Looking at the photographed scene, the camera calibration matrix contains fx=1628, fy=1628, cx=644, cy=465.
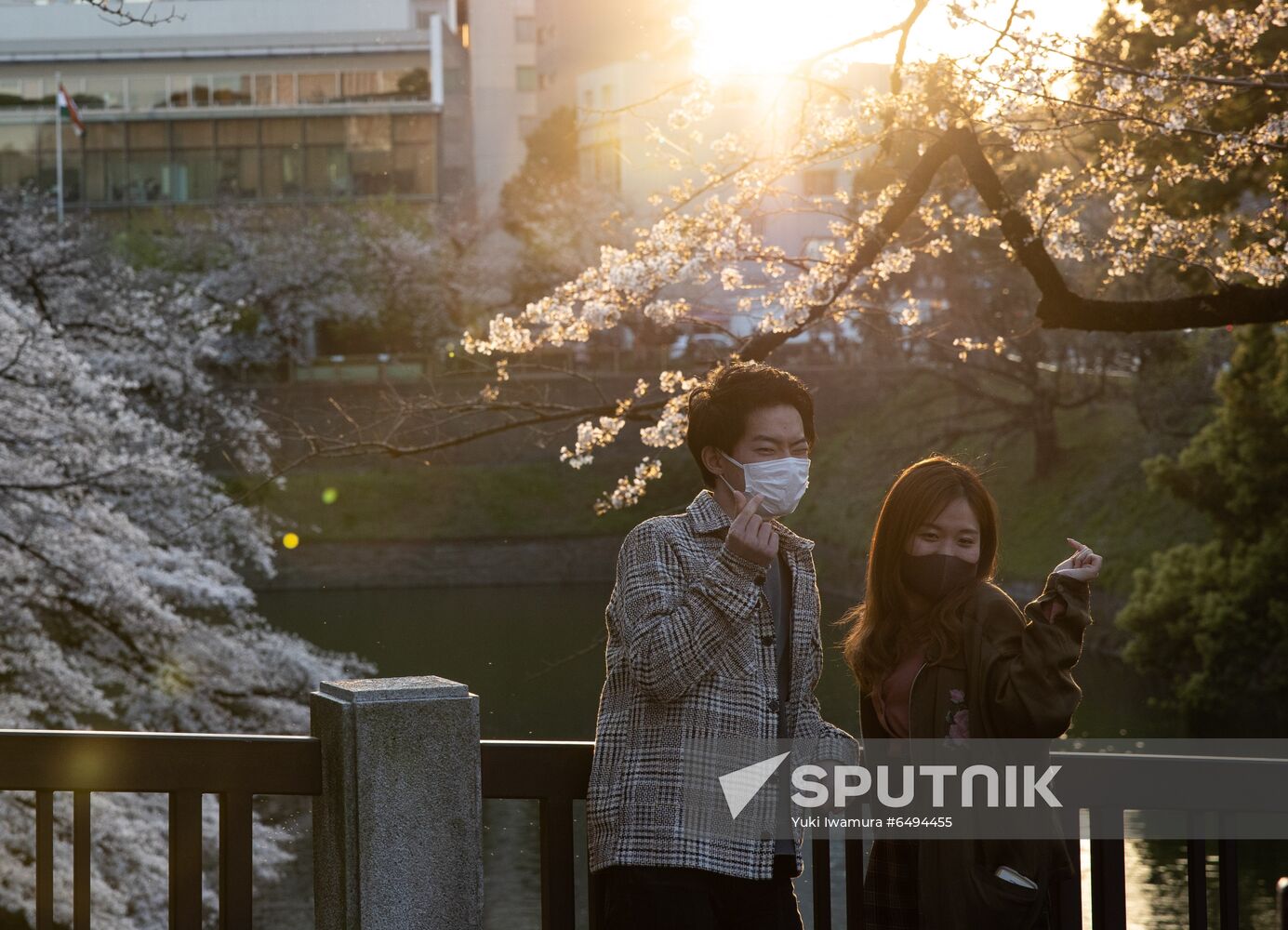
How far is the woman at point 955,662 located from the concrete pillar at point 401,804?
874mm

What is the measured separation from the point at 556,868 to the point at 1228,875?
141cm

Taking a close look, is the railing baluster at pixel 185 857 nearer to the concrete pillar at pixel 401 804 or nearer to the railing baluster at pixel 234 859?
the railing baluster at pixel 234 859

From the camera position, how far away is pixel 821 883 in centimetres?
339

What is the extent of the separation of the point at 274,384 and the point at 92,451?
27082 mm

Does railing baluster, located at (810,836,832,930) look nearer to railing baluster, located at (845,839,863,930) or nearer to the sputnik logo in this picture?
railing baluster, located at (845,839,863,930)

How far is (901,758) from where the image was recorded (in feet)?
10.2

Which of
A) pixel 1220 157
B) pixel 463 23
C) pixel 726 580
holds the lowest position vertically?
pixel 726 580

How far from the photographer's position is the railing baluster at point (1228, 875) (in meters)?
3.29

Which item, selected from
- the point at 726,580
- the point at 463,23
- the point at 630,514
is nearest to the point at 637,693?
the point at 726,580

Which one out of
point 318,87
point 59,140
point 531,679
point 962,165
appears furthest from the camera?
point 318,87

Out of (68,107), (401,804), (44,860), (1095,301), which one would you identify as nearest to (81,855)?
(44,860)

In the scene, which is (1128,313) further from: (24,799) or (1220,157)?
(24,799)

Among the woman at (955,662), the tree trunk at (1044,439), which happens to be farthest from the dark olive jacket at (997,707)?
the tree trunk at (1044,439)

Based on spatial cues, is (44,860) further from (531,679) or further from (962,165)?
(531,679)
